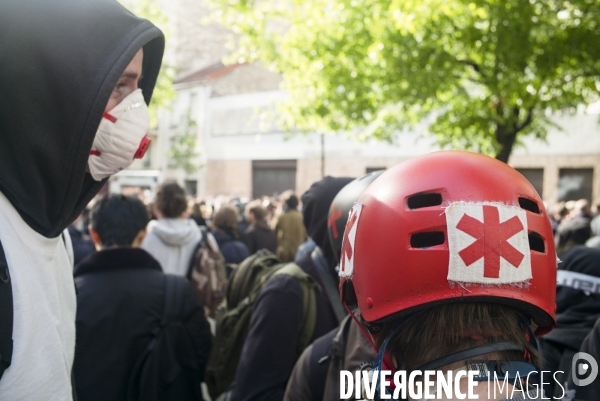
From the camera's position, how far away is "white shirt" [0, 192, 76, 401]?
1.54m

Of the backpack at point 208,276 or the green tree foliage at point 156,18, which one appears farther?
the green tree foliage at point 156,18

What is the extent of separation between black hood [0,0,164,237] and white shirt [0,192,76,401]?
0.06 metres

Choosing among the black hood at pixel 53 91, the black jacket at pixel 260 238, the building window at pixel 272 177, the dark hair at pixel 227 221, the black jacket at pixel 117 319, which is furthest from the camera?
the building window at pixel 272 177

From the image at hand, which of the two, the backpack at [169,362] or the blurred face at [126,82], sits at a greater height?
the blurred face at [126,82]

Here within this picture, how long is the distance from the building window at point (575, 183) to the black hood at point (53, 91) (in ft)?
73.4

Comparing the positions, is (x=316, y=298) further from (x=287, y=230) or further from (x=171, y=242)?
(x=287, y=230)

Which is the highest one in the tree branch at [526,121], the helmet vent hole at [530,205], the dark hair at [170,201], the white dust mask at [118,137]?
the tree branch at [526,121]

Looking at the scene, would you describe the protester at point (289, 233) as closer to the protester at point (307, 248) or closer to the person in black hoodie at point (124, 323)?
the protester at point (307, 248)

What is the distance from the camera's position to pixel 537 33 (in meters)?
8.00

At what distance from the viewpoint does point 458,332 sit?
1.33 meters

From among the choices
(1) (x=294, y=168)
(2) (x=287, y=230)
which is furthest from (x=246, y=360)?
(1) (x=294, y=168)

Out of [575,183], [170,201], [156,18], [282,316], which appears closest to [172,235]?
[170,201]

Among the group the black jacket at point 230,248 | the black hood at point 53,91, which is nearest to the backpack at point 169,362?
the black hood at point 53,91

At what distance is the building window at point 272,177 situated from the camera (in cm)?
3097
